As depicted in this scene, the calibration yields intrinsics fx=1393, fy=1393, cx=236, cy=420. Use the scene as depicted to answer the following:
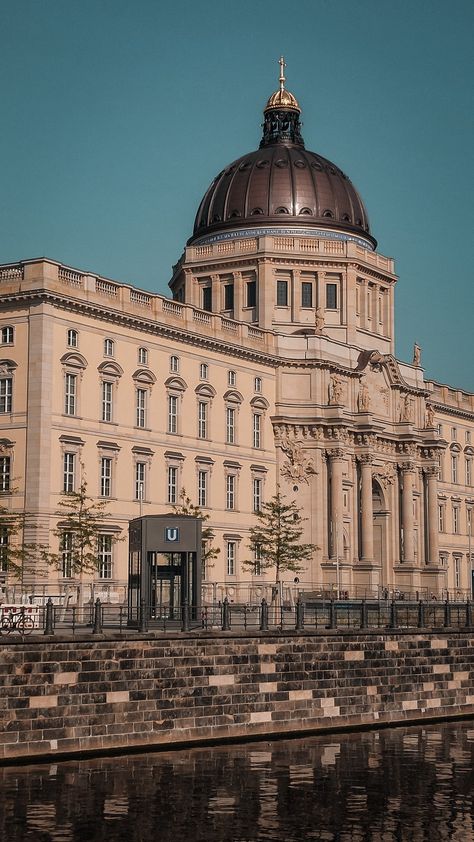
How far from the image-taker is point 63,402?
7200cm

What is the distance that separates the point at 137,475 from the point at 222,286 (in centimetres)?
3579

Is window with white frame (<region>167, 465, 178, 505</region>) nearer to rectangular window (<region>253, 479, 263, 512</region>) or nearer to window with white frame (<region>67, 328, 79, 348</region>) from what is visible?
rectangular window (<region>253, 479, 263, 512</region>)

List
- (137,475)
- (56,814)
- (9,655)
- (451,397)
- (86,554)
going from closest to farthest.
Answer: (56,814), (9,655), (86,554), (137,475), (451,397)

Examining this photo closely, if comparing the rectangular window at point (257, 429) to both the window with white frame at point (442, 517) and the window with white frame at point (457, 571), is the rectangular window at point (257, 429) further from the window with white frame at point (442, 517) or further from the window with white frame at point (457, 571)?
the window with white frame at point (457, 571)

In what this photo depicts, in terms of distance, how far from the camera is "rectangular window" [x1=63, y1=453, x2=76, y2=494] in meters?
71.9

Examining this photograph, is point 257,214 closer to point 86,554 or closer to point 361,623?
point 86,554

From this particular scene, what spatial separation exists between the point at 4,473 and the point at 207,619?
25.6 meters

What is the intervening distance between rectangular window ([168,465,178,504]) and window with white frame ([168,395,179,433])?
2.24m

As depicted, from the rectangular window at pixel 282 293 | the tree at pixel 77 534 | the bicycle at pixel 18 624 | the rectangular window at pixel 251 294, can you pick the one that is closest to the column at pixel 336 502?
the rectangular window at pixel 282 293

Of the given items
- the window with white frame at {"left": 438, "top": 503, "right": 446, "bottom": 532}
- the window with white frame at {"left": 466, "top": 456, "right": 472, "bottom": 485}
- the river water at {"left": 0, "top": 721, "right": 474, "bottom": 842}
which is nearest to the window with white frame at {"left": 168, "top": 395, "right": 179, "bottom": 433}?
the river water at {"left": 0, "top": 721, "right": 474, "bottom": 842}

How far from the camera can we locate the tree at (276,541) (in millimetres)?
87438

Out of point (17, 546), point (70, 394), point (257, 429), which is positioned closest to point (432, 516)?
point (257, 429)

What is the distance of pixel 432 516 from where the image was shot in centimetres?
10925

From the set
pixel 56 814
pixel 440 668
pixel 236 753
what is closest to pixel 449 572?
pixel 440 668
